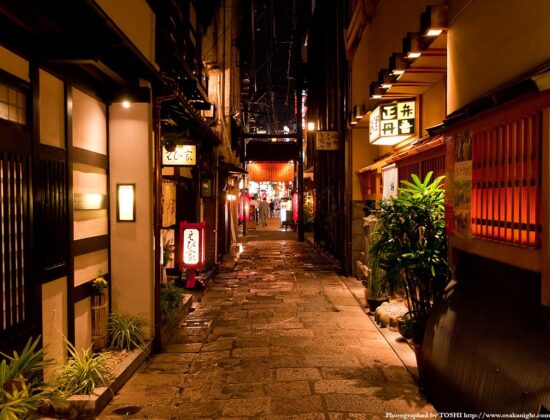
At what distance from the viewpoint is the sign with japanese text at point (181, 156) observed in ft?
43.5

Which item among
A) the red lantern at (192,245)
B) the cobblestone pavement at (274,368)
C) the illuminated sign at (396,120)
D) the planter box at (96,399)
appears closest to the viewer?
the planter box at (96,399)

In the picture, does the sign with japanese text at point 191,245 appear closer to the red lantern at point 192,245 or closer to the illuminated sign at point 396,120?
the red lantern at point 192,245

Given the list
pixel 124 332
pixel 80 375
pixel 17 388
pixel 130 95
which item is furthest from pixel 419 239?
pixel 17 388

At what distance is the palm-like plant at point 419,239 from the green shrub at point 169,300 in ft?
18.4

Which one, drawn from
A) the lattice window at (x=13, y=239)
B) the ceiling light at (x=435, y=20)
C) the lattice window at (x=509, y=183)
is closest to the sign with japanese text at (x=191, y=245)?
the lattice window at (x=13, y=239)

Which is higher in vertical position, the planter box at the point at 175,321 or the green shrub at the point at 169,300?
the green shrub at the point at 169,300

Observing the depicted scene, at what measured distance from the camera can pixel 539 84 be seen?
162 inches

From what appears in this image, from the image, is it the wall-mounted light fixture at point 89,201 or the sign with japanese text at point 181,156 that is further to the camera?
the sign with japanese text at point 181,156

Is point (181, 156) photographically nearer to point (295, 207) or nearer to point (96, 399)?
point (96, 399)

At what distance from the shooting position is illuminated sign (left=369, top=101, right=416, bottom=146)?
39.3 feet

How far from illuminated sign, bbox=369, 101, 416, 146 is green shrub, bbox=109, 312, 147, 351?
8.15 meters

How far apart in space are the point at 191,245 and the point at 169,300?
3.08 metres

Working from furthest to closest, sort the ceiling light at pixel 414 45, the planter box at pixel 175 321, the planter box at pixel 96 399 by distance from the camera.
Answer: the planter box at pixel 175 321 < the ceiling light at pixel 414 45 < the planter box at pixel 96 399

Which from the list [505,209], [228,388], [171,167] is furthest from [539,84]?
[171,167]
